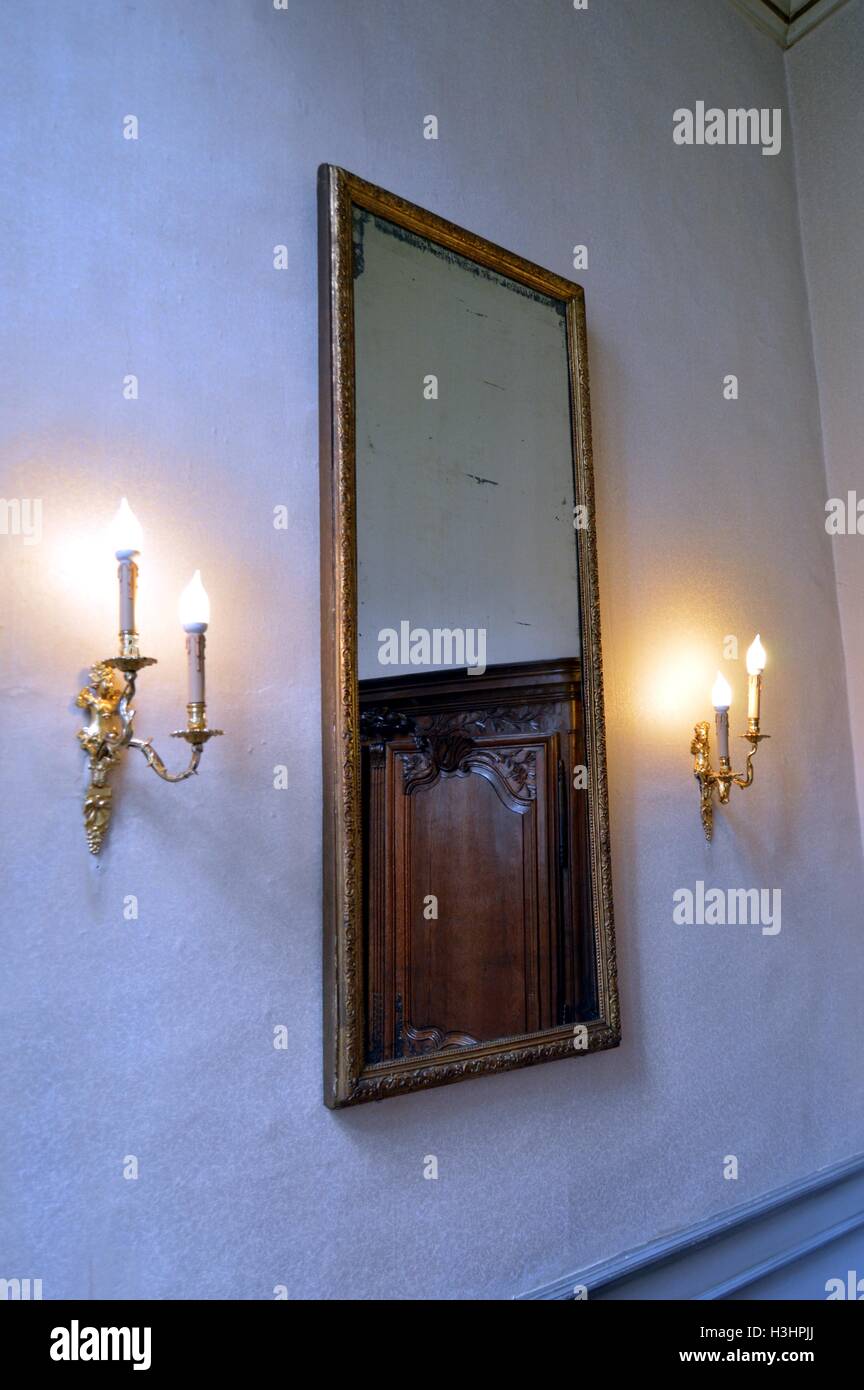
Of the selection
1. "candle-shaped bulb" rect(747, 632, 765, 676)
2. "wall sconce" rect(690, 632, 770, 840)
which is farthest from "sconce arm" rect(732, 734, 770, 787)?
"candle-shaped bulb" rect(747, 632, 765, 676)

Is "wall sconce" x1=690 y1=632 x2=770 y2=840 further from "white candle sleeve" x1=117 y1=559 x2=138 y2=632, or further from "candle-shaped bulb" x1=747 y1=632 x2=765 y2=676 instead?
"white candle sleeve" x1=117 y1=559 x2=138 y2=632

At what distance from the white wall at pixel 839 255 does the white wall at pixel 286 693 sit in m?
0.39

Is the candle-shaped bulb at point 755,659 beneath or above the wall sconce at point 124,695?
above

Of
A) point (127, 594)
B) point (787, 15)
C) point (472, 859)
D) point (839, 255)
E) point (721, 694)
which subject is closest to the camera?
point (127, 594)

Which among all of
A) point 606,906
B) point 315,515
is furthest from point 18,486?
→ point 606,906

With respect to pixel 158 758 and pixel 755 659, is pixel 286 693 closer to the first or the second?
pixel 158 758

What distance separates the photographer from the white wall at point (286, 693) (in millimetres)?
1266

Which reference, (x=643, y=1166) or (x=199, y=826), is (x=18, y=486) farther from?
(x=643, y=1166)

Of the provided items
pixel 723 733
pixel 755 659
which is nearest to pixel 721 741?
pixel 723 733

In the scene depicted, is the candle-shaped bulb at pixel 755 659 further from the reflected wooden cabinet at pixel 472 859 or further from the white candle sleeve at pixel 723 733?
the reflected wooden cabinet at pixel 472 859

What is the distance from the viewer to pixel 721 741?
205 centimetres

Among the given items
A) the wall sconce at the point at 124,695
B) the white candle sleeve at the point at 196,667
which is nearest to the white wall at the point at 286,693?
the wall sconce at the point at 124,695

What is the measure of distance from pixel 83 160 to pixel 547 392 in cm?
92

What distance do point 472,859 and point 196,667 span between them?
2.04 ft
